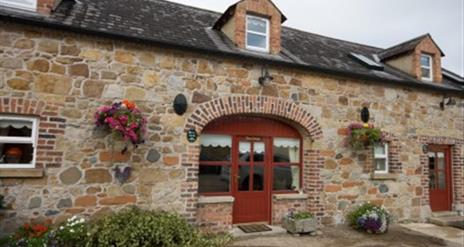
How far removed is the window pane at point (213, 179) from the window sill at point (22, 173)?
3.10 metres

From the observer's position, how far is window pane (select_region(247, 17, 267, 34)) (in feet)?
25.1

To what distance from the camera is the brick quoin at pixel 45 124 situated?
514 cm

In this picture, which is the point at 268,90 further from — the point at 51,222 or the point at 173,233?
the point at 51,222

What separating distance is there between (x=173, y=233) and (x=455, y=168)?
30.5 ft

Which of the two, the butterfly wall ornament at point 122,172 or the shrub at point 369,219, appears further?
the shrub at point 369,219

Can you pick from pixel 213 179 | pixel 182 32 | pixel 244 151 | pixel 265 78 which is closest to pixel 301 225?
pixel 244 151

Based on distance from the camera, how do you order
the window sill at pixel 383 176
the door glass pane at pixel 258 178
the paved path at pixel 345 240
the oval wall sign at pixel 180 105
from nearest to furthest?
the paved path at pixel 345 240, the oval wall sign at pixel 180 105, the door glass pane at pixel 258 178, the window sill at pixel 383 176

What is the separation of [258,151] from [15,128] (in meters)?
4.97

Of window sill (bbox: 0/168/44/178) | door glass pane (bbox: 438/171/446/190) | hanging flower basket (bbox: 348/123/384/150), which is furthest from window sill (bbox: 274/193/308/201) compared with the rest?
door glass pane (bbox: 438/171/446/190)

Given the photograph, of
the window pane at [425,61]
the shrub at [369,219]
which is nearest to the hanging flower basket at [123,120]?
the shrub at [369,219]

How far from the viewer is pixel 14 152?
5.18 m

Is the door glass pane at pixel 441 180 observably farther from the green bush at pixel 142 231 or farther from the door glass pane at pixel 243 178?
the green bush at pixel 142 231

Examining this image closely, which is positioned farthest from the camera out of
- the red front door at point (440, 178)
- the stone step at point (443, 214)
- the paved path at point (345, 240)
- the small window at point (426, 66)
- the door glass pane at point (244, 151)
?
the small window at point (426, 66)

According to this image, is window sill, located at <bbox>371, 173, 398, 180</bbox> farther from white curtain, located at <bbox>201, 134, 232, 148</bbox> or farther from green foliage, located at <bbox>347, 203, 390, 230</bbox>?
white curtain, located at <bbox>201, 134, 232, 148</bbox>
